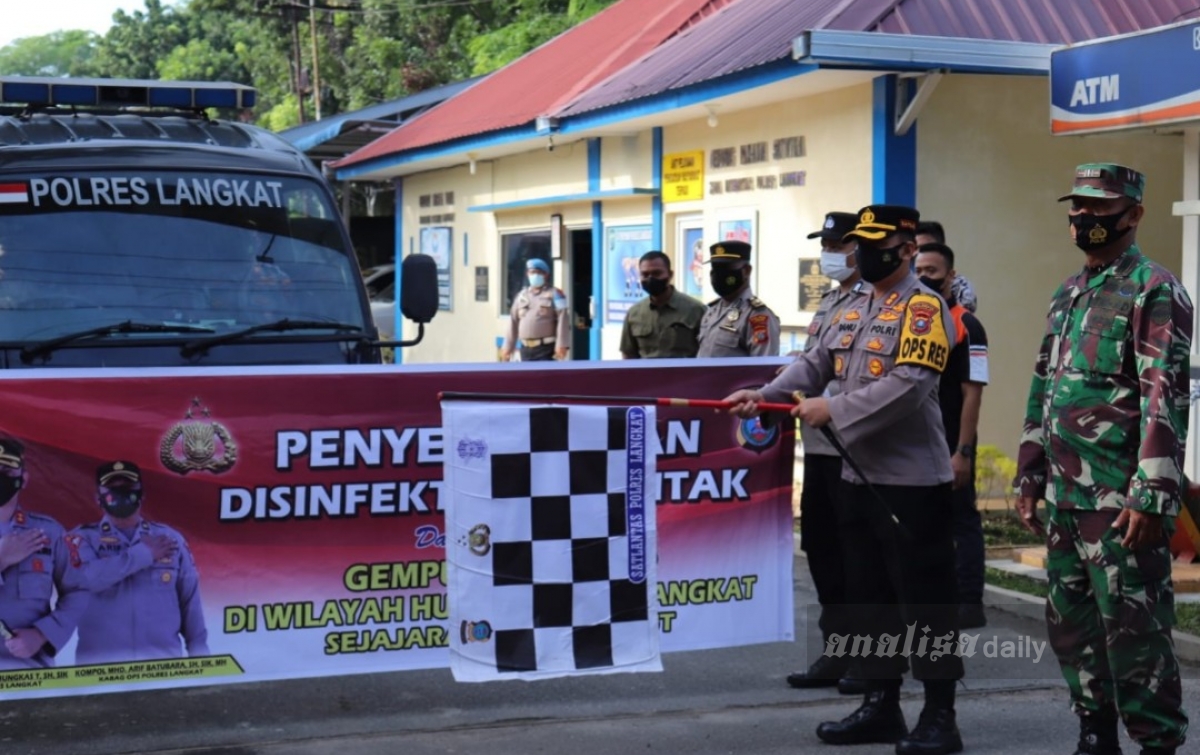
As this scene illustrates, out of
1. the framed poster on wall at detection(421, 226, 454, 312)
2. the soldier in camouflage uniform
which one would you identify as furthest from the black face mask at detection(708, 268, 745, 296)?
the framed poster on wall at detection(421, 226, 454, 312)

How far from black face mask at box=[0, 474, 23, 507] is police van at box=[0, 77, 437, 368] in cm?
112

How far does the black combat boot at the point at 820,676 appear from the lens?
20.9 ft

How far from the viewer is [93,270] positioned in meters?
6.57

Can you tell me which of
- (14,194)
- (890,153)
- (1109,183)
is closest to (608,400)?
(1109,183)

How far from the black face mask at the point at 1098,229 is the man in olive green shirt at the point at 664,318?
4074 millimetres

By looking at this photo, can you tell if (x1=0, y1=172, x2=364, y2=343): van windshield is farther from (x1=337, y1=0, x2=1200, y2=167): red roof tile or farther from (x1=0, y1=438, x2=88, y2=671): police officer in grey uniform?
(x1=337, y1=0, x2=1200, y2=167): red roof tile

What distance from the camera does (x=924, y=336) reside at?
5230 millimetres

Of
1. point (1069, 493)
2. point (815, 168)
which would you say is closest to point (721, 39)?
point (815, 168)

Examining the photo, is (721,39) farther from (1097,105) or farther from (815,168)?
(1097,105)

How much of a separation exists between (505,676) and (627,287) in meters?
9.90

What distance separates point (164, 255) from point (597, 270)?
30.4 feet

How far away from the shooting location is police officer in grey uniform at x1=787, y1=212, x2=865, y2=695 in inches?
235

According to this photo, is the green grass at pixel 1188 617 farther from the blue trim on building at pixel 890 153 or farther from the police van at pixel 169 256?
the blue trim on building at pixel 890 153

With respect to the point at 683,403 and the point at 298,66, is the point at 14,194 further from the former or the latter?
the point at 298,66
